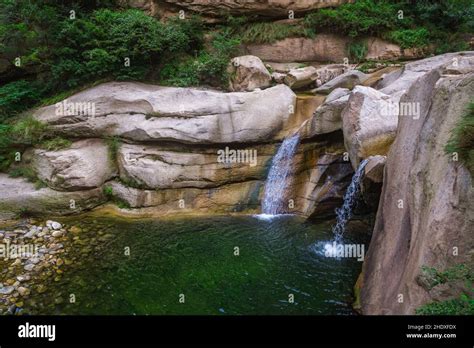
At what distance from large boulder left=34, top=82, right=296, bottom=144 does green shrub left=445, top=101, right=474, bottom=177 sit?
7921 millimetres

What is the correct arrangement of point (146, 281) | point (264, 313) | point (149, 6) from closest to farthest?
point (264, 313), point (146, 281), point (149, 6)

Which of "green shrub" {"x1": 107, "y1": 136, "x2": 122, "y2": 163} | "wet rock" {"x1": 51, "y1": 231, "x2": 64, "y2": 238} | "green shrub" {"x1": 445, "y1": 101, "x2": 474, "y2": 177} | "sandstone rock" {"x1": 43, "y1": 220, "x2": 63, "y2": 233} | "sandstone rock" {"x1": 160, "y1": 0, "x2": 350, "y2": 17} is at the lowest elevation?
"wet rock" {"x1": 51, "y1": 231, "x2": 64, "y2": 238}

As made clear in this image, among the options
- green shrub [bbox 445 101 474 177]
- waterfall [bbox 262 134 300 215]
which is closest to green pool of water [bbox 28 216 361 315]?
waterfall [bbox 262 134 300 215]

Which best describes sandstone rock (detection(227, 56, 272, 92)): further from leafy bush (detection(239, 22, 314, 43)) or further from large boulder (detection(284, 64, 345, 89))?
leafy bush (detection(239, 22, 314, 43))

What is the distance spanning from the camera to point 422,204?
17.9 ft

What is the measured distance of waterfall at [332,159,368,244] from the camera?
8.95 metres

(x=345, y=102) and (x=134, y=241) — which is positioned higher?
(x=345, y=102)

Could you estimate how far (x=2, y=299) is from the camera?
7504 mm

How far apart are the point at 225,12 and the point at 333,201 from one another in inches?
455

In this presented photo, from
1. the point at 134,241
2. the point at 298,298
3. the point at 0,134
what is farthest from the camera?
the point at 0,134

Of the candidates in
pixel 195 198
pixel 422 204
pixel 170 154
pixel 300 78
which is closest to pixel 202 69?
pixel 300 78
